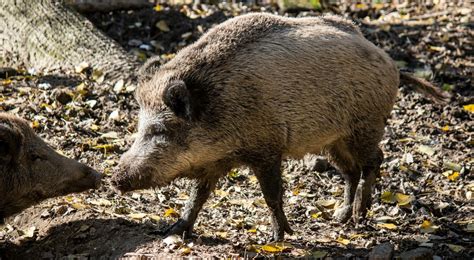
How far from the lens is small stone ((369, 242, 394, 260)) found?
18.9 feet

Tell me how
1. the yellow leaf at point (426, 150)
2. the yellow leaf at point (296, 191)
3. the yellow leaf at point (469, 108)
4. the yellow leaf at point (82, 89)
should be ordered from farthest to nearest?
the yellow leaf at point (469, 108) → the yellow leaf at point (82, 89) → the yellow leaf at point (426, 150) → the yellow leaf at point (296, 191)

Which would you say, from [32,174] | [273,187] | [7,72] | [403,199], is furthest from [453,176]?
[7,72]

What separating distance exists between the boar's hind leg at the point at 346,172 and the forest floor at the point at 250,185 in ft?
0.53

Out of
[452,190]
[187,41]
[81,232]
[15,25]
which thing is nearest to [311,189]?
[452,190]

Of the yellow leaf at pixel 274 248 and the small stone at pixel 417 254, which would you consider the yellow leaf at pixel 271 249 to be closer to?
the yellow leaf at pixel 274 248

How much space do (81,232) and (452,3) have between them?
318 inches

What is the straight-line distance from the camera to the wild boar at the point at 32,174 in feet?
21.0

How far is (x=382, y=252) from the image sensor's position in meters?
5.79

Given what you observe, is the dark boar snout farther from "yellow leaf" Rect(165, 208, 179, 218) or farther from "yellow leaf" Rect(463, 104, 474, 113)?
"yellow leaf" Rect(463, 104, 474, 113)

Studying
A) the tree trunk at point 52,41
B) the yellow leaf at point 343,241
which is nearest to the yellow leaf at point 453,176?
the yellow leaf at point 343,241

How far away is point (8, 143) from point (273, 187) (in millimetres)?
2124

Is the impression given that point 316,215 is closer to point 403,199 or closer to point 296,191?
Result: point 296,191

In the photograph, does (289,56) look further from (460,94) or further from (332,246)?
(460,94)

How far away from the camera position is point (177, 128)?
20.6 feet
